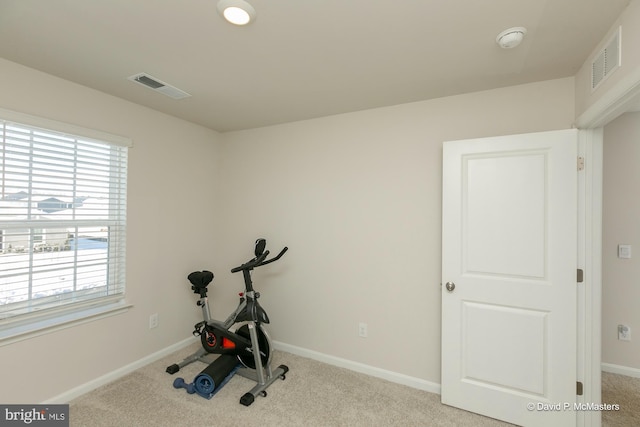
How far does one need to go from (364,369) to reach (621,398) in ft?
6.60

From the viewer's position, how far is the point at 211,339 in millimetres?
2586

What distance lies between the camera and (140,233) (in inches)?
107

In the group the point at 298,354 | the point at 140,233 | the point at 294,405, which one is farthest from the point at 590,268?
the point at 140,233

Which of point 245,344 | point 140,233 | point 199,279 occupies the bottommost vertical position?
point 245,344

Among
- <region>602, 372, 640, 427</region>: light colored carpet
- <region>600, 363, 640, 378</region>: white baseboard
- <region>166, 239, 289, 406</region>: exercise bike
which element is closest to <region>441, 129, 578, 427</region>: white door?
<region>602, 372, 640, 427</region>: light colored carpet

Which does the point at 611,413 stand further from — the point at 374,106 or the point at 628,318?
the point at 374,106

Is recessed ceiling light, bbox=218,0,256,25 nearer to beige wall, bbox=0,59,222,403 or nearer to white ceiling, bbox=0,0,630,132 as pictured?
white ceiling, bbox=0,0,630,132

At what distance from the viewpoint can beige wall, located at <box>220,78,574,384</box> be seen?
7.72 ft

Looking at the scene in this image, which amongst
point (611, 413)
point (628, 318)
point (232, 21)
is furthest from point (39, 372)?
point (628, 318)

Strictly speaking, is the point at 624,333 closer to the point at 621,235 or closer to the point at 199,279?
the point at 621,235

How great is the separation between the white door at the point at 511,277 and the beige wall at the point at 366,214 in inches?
9.0

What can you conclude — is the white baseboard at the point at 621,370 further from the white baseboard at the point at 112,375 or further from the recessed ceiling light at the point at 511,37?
the white baseboard at the point at 112,375

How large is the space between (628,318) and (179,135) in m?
4.69

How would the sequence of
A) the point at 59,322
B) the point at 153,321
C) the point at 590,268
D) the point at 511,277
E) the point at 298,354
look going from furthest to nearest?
the point at 298,354, the point at 153,321, the point at 59,322, the point at 511,277, the point at 590,268
